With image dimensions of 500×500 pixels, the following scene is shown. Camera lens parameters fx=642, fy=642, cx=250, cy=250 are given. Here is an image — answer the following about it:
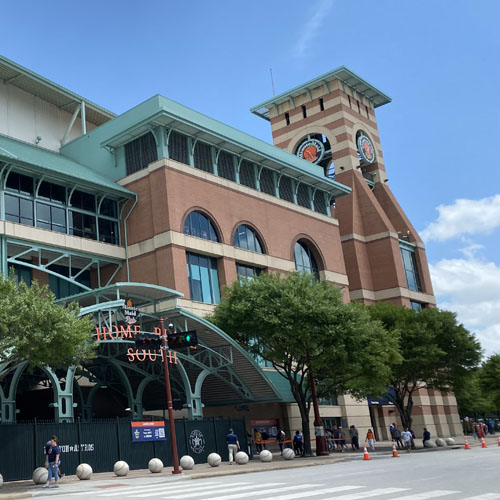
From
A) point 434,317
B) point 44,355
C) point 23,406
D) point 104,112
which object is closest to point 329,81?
point 104,112

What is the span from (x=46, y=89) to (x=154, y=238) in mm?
18459

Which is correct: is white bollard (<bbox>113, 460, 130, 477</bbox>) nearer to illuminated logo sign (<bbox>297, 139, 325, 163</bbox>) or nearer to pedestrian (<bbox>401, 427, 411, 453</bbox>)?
pedestrian (<bbox>401, 427, 411, 453</bbox>)

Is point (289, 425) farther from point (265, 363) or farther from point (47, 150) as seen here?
point (47, 150)

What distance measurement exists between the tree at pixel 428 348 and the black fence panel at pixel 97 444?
1791cm

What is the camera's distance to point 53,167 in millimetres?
41969

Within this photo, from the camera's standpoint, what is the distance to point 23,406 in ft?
134

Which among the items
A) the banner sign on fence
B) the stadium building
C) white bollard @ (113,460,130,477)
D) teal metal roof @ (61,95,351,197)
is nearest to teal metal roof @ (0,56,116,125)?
the stadium building

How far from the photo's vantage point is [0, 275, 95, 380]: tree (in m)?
22.2

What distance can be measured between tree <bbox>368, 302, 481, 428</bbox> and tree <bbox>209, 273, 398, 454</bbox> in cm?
971

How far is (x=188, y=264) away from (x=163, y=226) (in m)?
3.20

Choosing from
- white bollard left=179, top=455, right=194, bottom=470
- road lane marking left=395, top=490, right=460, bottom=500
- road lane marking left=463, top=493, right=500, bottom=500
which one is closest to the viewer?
road lane marking left=463, top=493, right=500, bottom=500

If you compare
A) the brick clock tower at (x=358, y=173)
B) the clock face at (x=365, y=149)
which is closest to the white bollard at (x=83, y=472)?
the brick clock tower at (x=358, y=173)

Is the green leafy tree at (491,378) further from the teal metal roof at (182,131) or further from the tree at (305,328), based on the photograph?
the tree at (305,328)

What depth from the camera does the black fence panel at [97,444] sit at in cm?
2528
